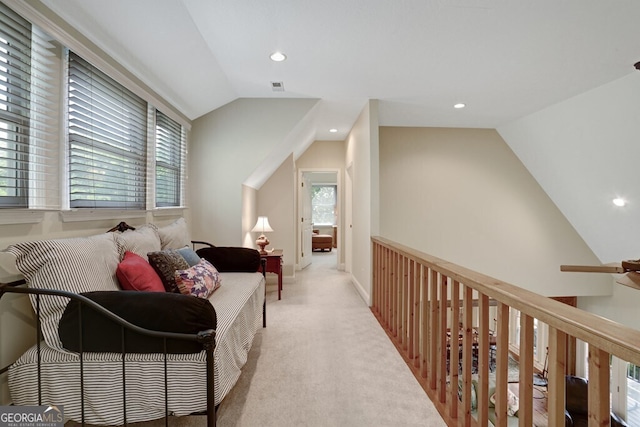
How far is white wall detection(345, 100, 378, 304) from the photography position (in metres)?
3.62

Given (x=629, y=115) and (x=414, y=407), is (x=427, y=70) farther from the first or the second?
(x=414, y=407)

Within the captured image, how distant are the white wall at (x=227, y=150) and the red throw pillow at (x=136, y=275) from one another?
1823 millimetres

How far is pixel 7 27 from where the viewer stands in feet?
4.83

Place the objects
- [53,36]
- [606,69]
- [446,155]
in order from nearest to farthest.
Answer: [53,36] < [606,69] < [446,155]

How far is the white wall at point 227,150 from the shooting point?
371 cm

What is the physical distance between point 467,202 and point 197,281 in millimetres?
4411

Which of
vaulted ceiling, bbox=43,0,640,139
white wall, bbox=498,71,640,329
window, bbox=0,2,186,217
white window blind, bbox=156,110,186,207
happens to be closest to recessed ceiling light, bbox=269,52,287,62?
vaulted ceiling, bbox=43,0,640,139

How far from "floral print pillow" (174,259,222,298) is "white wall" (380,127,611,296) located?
3318 mm

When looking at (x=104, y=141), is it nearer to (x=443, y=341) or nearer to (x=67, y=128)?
(x=67, y=128)

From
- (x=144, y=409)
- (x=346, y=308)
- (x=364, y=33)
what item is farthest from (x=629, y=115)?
(x=144, y=409)

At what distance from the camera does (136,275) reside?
70.0 inches

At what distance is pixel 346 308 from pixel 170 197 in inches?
90.6

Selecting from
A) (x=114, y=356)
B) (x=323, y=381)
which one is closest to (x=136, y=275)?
(x=114, y=356)

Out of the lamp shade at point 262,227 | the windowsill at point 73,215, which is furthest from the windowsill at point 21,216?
the lamp shade at point 262,227
